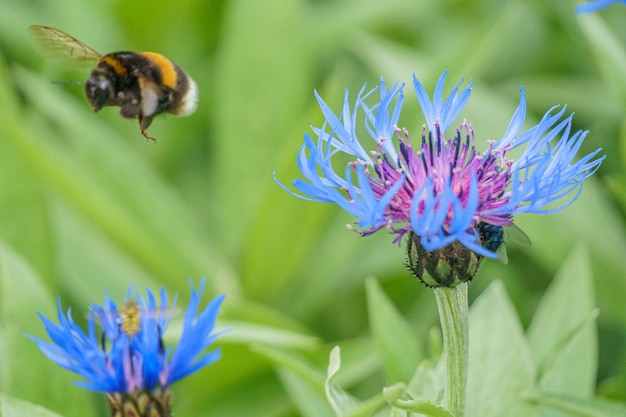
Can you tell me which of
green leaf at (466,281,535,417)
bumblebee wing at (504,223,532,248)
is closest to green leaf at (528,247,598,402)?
green leaf at (466,281,535,417)

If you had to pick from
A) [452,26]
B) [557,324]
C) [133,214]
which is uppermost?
[452,26]

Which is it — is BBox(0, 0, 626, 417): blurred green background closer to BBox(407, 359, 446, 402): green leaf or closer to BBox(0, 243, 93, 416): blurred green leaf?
BBox(0, 243, 93, 416): blurred green leaf

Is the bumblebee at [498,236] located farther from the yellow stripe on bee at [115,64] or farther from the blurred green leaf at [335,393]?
the yellow stripe on bee at [115,64]

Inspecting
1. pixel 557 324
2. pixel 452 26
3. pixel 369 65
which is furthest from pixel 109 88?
pixel 452 26

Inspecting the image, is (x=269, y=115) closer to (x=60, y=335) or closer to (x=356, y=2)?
(x=356, y=2)

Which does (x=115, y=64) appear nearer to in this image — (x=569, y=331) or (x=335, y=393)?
(x=335, y=393)

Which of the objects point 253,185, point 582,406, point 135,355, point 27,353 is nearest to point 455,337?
point 582,406
